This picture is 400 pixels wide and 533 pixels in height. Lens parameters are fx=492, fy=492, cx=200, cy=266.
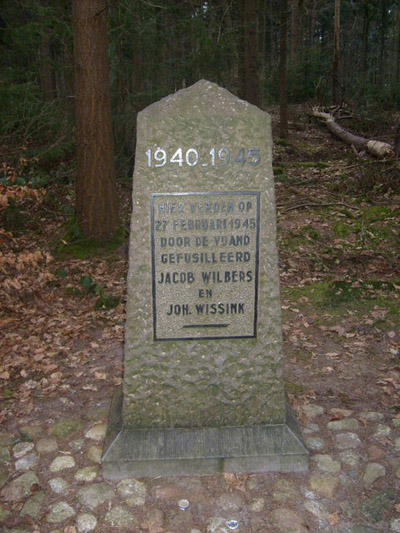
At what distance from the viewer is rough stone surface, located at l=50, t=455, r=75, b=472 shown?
10.8 feet

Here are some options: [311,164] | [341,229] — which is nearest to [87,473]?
[341,229]

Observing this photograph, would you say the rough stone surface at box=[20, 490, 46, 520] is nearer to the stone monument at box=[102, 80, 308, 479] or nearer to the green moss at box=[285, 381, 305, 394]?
the stone monument at box=[102, 80, 308, 479]

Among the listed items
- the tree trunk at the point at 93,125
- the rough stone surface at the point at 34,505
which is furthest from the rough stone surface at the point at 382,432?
the tree trunk at the point at 93,125

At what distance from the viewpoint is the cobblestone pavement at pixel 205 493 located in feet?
9.27

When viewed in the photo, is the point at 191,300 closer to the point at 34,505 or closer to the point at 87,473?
the point at 87,473

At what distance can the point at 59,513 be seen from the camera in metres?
2.90

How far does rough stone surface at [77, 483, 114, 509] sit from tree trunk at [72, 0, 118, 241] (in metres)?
4.91

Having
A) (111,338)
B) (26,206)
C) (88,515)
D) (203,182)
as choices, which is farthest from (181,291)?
(26,206)

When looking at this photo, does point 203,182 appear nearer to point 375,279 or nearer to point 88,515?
point 88,515

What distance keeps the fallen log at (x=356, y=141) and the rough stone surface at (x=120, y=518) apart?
9865 mm

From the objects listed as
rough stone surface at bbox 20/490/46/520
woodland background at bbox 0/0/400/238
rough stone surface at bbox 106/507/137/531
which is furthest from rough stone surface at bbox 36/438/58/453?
woodland background at bbox 0/0/400/238

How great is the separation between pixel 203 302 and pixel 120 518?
4.50ft

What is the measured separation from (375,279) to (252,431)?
3794 millimetres

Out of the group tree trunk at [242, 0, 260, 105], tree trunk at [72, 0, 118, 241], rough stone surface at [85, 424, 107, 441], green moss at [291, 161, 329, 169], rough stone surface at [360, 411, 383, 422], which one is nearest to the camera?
rough stone surface at [85, 424, 107, 441]
